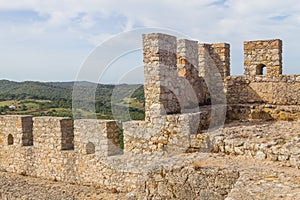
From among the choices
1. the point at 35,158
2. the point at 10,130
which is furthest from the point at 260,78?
the point at 10,130

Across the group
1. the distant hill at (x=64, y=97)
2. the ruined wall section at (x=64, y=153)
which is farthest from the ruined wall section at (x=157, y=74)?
the ruined wall section at (x=64, y=153)

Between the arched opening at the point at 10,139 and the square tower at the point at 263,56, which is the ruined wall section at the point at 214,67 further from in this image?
the arched opening at the point at 10,139

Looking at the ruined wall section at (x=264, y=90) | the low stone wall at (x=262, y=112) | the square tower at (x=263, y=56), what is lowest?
the low stone wall at (x=262, y=112)

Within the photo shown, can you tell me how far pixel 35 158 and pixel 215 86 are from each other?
496 centimetres

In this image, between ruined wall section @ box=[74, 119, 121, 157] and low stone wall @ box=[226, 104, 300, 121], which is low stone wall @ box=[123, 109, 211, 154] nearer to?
ruined wall section @ box=[74, 119, 121, 157]

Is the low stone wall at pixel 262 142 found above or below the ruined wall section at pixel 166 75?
below

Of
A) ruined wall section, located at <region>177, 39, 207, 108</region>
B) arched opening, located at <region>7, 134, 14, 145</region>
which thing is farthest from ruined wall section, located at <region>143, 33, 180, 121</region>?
arched opening, located at <region>7, 134, 14, 145</region>

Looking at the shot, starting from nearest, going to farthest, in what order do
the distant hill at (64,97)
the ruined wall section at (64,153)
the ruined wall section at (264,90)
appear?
1. the ruined wall section at (64,153)
2. the distant hill at (64,97)
3. the ruined wall section at (264,90)

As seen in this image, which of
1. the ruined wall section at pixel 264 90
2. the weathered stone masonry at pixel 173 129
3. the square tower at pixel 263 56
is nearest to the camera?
the weathered stone masonry at pixel 173 129

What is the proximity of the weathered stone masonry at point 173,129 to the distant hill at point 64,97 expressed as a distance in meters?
0.80

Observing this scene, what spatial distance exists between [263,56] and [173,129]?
3.65 meters

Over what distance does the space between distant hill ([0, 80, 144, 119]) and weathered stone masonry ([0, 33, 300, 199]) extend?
798 millimetres

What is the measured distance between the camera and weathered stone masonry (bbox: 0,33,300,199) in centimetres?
546

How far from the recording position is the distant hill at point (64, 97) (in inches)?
312
